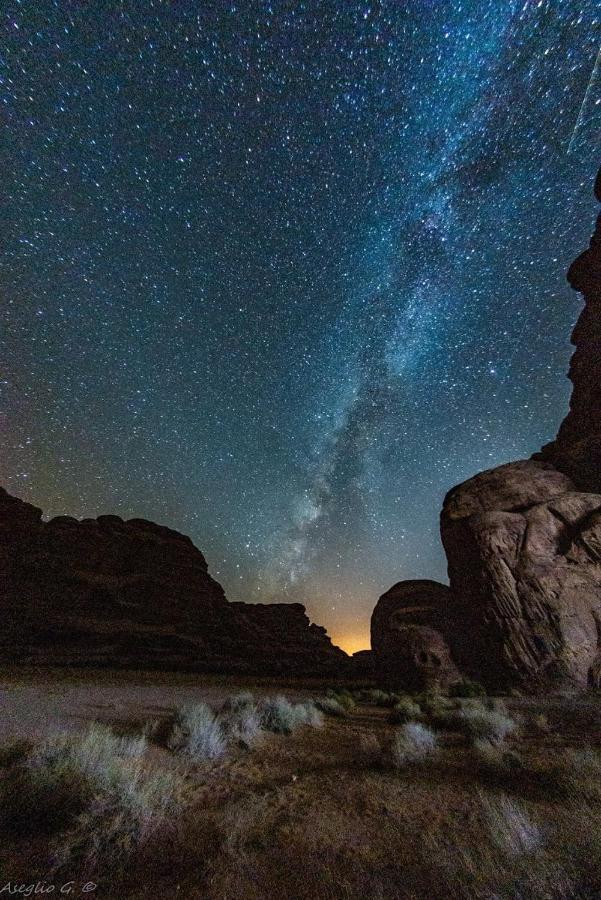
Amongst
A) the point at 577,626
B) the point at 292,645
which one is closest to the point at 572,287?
the point at 577,626

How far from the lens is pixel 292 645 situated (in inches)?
1366

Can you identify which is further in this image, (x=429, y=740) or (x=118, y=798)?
(x=429, y=740)

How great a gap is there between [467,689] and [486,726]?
5.80 metres

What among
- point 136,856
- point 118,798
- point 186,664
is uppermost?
point 186,664

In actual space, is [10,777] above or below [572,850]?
above

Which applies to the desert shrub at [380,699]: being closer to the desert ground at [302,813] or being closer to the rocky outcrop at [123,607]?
the desert ground at [302,813]

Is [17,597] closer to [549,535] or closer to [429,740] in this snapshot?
[429,740]

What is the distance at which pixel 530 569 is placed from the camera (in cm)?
1277

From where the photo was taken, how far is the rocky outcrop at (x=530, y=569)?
37.4 ft

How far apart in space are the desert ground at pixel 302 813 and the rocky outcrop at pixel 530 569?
188 inches

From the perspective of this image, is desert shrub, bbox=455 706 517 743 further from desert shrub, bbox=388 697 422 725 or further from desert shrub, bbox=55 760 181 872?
desert shrub, bbox=55 760 181 872

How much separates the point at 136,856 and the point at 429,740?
5.54 m

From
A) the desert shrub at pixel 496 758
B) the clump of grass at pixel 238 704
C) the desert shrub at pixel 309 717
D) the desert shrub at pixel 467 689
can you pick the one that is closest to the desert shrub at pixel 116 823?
the desert shrub at pixel 496 758

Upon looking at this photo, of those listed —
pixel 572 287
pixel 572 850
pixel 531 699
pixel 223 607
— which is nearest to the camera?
pixel 572 850
